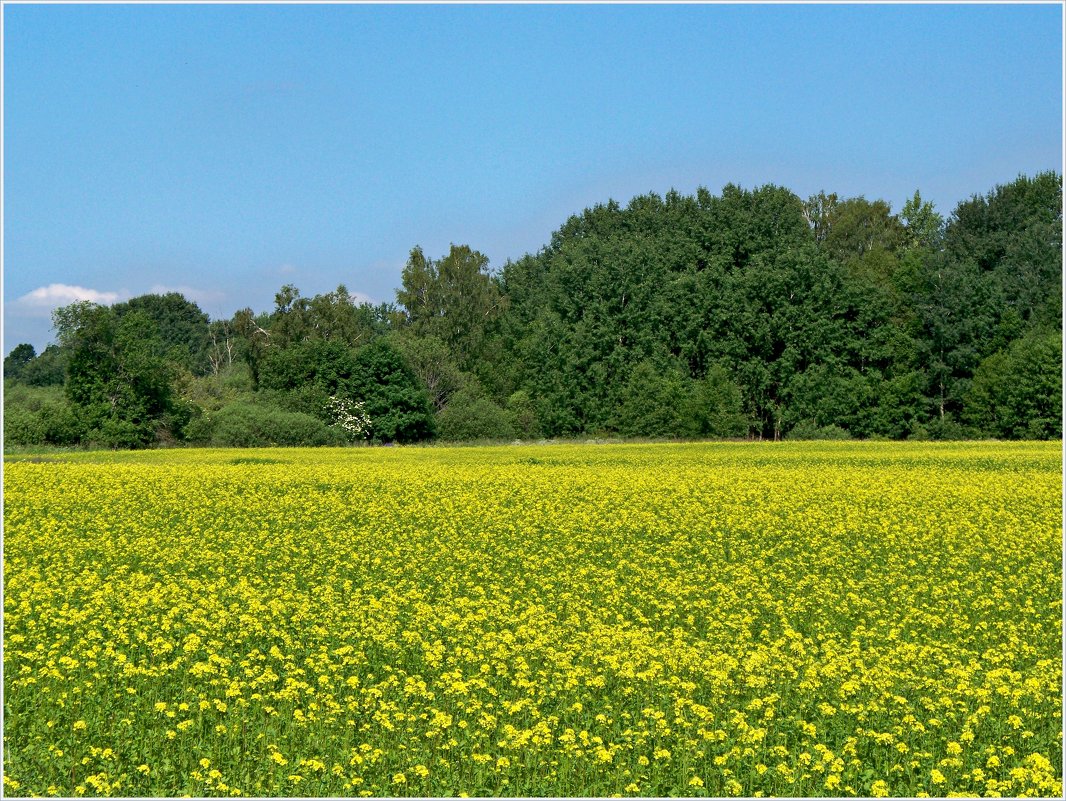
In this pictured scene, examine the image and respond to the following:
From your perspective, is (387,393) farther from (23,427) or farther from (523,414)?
(23,427)

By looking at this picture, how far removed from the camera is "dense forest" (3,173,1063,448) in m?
65.8

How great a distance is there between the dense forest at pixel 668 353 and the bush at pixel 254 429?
144 millimetres

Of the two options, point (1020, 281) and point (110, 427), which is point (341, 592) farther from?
point (1020, 281)

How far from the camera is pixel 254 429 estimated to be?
65250 millimetres

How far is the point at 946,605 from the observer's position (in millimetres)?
15141

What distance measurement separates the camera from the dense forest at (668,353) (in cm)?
6581

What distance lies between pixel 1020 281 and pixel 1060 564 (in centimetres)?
6204

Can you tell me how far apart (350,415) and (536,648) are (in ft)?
211

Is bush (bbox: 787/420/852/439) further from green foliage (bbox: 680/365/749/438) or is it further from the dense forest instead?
green foliage (bbox: 680/365/749/438)

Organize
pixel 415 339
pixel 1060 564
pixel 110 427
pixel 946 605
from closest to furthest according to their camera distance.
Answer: pixel 946 605
pixel 1060 564
pixel 110 427
pixel 415 339

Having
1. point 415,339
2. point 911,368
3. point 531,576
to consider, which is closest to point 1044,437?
point 911,368

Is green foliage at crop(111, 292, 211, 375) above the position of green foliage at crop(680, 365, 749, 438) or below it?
above

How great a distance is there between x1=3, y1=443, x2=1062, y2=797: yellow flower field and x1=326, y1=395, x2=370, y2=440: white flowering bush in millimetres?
48371

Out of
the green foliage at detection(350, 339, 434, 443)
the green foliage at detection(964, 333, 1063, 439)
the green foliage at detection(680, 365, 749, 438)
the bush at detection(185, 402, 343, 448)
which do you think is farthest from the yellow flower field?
the green foliage at detection(350, 339, 434, 443)
